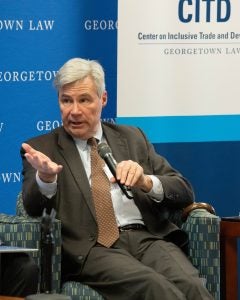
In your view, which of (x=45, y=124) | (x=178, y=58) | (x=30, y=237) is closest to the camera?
(x=30, y=237)

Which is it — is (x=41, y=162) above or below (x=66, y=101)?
below

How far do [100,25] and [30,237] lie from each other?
5.52ft

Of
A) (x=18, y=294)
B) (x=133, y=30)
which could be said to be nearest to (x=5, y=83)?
(x=133, y=30)

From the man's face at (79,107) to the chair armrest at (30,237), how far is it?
0.50m

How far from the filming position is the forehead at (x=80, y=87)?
4.06m

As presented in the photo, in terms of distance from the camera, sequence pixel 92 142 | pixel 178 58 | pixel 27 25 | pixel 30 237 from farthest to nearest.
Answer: pixel 178 58 < pixel 27 25 < pixel 92 142 < pixel 30 237

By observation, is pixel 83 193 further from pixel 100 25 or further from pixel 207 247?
pixel 100 25

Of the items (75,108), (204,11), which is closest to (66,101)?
(75,108)

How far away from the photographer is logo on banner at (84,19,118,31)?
5.05 meters

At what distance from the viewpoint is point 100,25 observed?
5.08 meters

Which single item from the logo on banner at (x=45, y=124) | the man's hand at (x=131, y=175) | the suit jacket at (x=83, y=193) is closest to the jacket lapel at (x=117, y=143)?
the suit jacket at (x=83, y=193)

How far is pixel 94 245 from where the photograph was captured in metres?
3.96

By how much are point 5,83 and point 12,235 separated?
49.1 inches

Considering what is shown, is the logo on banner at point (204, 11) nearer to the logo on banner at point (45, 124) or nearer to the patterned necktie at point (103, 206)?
the logo on banner at point (45, 124)
